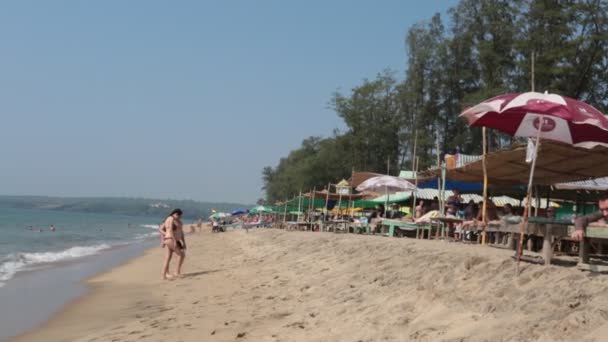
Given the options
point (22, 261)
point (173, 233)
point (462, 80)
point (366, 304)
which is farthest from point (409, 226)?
point (462, 80)

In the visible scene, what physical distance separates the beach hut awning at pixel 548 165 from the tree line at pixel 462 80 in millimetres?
4135

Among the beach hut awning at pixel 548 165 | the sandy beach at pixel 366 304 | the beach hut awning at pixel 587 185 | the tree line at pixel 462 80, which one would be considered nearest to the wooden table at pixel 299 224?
the tree line at pixel 462 80

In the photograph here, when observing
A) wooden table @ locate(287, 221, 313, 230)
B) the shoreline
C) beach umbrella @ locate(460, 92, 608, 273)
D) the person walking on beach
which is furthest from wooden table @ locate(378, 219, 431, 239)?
wooden table @ locate(287, 221, 313, 230)

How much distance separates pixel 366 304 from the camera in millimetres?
6777

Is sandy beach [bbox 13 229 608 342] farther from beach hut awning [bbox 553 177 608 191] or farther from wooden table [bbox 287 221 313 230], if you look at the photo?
wooden table [bbox 287 221 313 230]

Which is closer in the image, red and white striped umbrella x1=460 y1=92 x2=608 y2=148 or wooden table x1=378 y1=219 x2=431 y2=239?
red and white striped umbrella x1=460 y1=92 x2=608 y2=148

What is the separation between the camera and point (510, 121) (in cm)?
705

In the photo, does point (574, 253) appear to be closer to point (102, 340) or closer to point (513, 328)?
point (513, 328)

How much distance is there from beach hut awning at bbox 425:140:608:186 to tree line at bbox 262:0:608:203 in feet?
13.6

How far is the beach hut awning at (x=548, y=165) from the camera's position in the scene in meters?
8.05

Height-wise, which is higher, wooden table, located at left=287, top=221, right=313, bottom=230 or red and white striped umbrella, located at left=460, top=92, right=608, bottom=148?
red and white striped umbrella, located at left=460, top=92, right=608, bottom=148

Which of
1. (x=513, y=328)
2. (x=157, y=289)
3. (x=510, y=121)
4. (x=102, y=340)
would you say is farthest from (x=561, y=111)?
(x=157, y=289)

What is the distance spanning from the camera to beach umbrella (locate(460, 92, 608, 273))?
662cm

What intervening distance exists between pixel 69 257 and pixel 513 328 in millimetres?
20359
